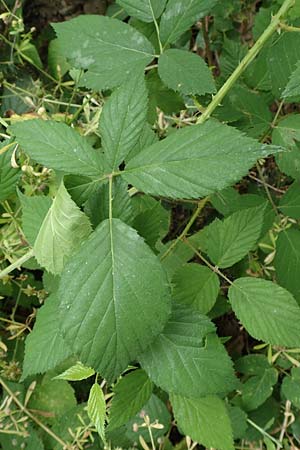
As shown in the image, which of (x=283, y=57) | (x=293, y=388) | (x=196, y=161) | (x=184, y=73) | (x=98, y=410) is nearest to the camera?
(x=196, y=161)

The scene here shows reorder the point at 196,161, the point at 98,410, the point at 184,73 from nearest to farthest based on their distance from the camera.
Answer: the point at 196,161 → the point at 98,410 → the point at 184,73

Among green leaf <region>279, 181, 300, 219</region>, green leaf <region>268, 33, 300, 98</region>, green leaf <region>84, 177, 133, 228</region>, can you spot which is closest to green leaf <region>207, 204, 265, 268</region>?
green leaf <region>279, 181, 300, 219</region>

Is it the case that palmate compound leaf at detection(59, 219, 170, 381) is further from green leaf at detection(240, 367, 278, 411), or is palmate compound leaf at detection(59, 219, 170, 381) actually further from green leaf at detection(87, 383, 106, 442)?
green leaf at detection(240, 367, 278, 411)

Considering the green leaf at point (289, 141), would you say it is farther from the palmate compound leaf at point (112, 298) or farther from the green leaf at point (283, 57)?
the palmate compound leaf at point (112, 298)

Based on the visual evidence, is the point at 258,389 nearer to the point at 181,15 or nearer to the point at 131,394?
the point at 131,394

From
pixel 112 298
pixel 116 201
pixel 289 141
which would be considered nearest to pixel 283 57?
pixel 289 141

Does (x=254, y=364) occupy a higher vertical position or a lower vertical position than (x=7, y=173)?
lower

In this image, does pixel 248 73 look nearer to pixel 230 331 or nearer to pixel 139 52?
pixel 139 52
